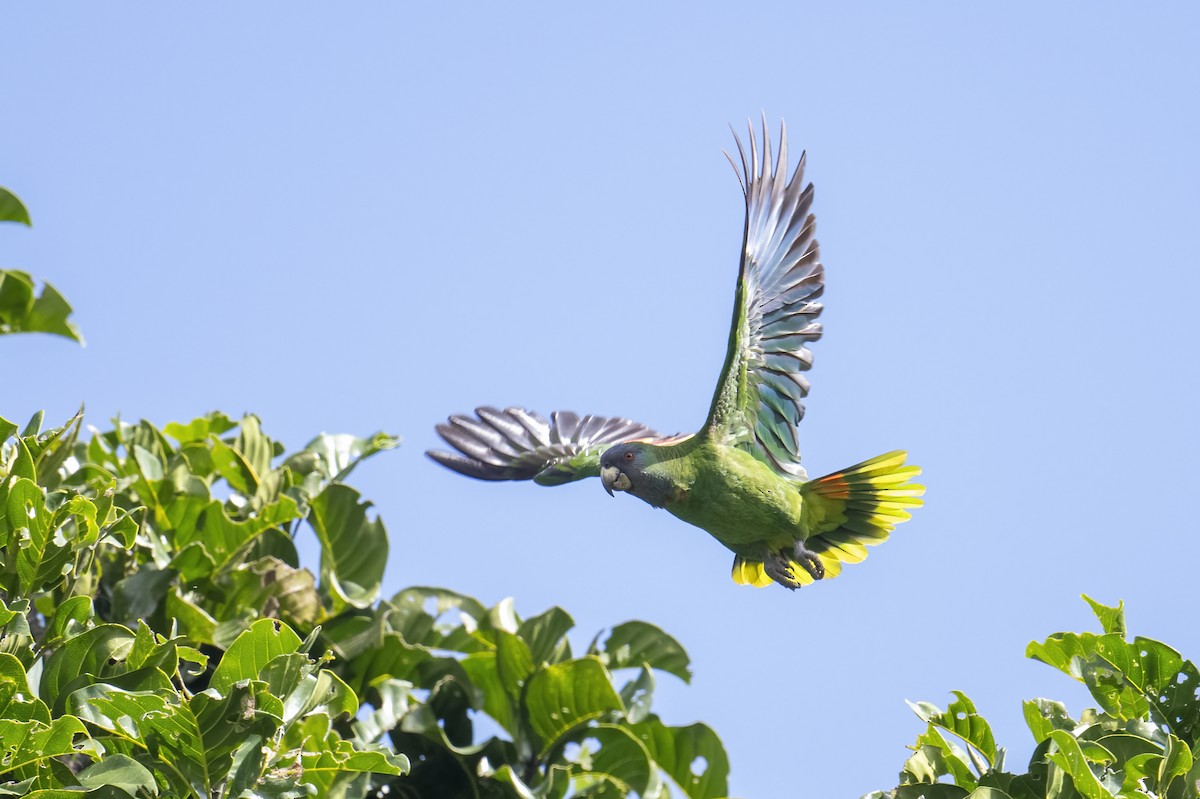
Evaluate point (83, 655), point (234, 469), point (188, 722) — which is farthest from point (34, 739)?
point (234, 469)

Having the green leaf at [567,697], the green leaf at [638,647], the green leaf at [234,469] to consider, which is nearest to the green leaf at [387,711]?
the green leaf at [567,697]

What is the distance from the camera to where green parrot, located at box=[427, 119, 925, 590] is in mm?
5562

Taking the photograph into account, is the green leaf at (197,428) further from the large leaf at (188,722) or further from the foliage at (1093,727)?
the foliage at (1093,727)

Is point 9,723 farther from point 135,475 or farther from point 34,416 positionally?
point 135,475

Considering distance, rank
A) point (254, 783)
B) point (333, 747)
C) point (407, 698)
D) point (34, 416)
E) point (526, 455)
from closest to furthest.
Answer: point (254, 783) < point (333, 747) < point (34, 416) < point (407, 698) < point (526, 455)

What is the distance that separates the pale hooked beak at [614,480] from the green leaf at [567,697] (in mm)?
1048

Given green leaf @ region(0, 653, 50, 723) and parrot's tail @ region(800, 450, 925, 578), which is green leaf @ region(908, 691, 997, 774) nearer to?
parrot's tail @ region(800, 450, 925, 578)

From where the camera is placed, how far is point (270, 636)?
3451 mm

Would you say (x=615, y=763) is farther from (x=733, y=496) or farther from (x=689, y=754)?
(x=733, y=496)

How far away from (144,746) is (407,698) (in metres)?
1.51

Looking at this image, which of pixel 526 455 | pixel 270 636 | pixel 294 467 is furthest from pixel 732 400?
pixel 270 636

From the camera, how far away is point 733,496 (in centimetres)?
555

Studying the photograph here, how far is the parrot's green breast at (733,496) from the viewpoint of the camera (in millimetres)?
5539

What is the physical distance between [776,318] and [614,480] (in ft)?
3.27
